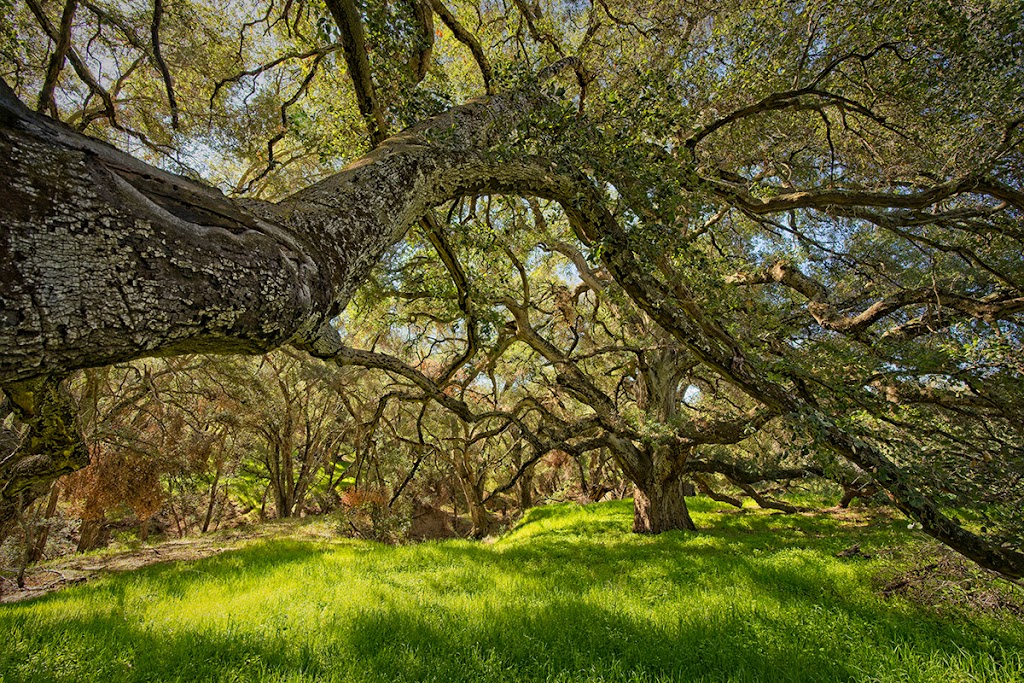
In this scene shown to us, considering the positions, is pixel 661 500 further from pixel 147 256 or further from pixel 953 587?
pixel 147 256

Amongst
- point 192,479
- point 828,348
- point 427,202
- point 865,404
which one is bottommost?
point 192,479

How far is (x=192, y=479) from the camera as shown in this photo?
10.1m

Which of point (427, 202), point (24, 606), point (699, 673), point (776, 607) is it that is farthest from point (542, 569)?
point (24, 606)

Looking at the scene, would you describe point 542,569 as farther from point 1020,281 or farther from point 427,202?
A: point 1020,281

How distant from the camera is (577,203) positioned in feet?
11.1

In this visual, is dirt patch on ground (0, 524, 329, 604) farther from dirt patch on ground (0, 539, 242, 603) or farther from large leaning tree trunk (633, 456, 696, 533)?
large leaning tree trunk (633, 456, 696, 533)

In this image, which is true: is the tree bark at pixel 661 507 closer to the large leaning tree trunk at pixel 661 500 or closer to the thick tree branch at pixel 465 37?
the large leaning tree trunk at pixel 661 500

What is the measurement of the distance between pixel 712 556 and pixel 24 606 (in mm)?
9682

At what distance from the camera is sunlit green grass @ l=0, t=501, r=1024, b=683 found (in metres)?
3.35

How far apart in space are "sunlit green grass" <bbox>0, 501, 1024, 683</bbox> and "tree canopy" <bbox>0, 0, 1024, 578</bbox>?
1445mm

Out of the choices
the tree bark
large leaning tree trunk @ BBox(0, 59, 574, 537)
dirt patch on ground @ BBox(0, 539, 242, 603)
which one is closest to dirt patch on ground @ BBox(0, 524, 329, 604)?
dirt patch on ground @ BBox(0, 539, 242, 603)

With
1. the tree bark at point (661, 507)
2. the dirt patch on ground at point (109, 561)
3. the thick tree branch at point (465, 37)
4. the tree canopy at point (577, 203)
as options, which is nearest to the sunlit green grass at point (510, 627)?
the tree canopy at point (577, 203)

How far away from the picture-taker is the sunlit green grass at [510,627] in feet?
11.0

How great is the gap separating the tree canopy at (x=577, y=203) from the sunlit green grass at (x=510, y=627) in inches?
56.9
